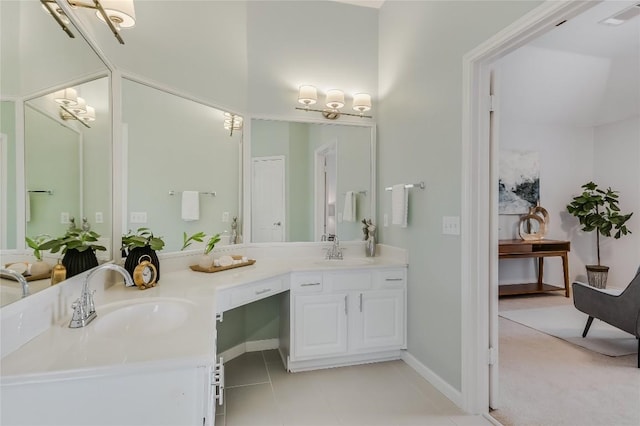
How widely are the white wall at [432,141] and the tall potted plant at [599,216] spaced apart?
3509 millimetres

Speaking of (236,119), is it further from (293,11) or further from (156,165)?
(293,11)

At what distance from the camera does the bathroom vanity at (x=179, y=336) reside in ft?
2.83

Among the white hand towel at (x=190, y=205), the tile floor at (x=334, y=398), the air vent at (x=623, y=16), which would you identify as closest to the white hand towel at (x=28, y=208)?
the white hand towel at (x=190, y=205)

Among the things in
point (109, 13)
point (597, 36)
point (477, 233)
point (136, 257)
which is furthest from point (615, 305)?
point (109, 13)

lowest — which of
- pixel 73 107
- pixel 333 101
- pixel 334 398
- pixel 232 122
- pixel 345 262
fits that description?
pixel 334 398

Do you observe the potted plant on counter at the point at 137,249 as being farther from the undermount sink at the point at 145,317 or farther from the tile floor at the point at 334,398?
the tile floor at the point at 334,398

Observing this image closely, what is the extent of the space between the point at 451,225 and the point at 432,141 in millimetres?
598

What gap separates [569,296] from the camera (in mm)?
4484

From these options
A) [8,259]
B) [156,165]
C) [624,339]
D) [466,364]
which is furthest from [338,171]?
[624,339]

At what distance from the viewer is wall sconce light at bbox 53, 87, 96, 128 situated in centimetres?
132

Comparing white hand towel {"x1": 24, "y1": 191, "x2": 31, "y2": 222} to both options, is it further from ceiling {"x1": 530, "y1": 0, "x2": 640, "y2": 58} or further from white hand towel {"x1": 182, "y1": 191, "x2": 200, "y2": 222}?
ceiling {"x1": 530, "y1": 0, "x2": 640, "y2": 58}

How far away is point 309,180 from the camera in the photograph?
9.73 feet

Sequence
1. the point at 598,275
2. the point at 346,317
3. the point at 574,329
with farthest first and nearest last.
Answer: the point at 598,275 → the point at 574,329 → the point at 346,317

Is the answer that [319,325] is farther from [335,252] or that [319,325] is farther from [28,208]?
[28,208]
